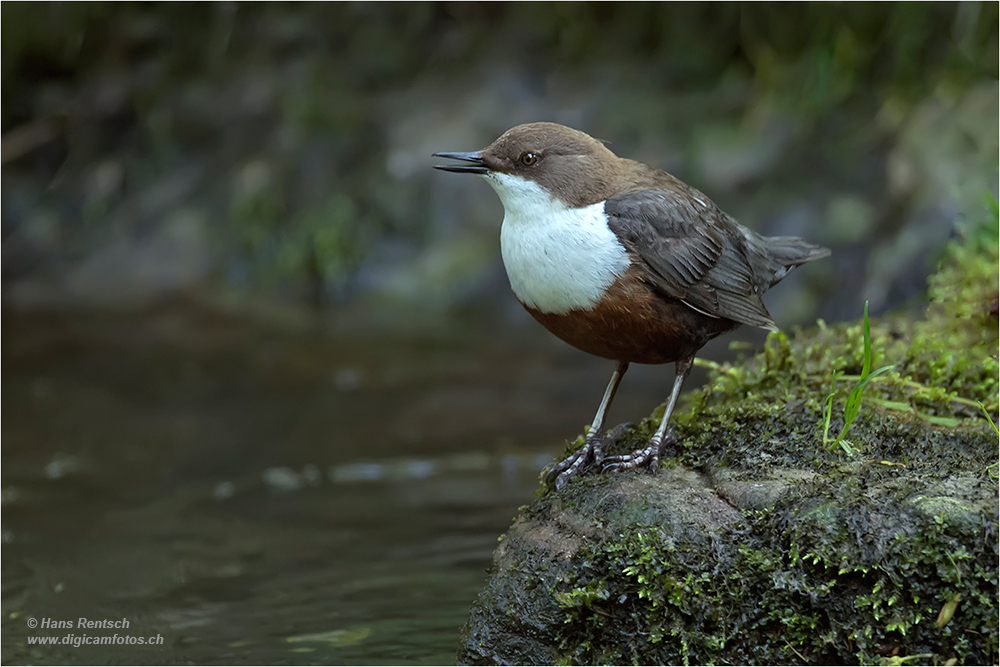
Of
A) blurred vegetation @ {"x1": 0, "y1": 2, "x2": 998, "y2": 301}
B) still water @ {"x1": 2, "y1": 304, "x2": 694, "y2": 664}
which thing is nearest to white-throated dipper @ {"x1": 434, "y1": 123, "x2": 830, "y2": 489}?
still water @ {"x1": 2, "y1": 304, "x2": 694, "y2": 664}

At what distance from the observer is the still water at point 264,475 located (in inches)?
165

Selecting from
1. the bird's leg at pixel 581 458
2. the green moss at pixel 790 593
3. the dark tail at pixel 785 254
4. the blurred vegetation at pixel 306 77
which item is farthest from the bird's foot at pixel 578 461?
the blurred vegetation at pixel 306 77

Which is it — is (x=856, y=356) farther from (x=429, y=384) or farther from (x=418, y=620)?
(x=429, y=384)

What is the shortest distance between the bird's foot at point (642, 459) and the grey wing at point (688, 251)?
54 centimetres

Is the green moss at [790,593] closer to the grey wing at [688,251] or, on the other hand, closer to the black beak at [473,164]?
the grey wing at [688,251]

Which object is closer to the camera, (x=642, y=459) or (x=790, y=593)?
(x=790, y=593)

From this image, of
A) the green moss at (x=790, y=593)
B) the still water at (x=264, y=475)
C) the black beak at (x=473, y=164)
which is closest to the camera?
the green moss at (x=790, y=593)

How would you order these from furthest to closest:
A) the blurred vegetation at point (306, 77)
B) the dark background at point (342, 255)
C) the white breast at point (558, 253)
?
1. the blurred vegetation at point (306, 77)
2. the dark background at point (342, 255)
3. the white breast at point (558, 253)

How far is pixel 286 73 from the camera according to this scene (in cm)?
1053

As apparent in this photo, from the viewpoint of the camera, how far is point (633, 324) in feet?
10.9

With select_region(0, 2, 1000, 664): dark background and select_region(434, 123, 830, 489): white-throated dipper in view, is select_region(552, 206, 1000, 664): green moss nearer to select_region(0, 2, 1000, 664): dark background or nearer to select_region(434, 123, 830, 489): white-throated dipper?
select_region(434, 123, 830, 489): white-throated dipper

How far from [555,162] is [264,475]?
3807 mm

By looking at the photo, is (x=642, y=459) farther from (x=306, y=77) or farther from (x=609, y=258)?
(x=306, y=77)

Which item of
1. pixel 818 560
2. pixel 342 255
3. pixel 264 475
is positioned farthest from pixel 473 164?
pixel 342 255
